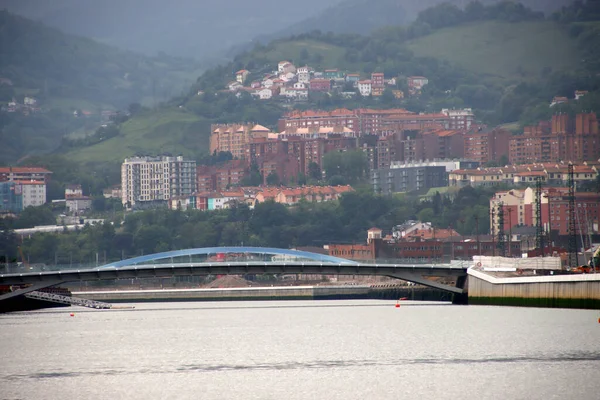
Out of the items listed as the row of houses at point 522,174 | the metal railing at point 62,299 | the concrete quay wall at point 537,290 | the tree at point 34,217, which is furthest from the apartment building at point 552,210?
the concrete quay wall at point 537,290

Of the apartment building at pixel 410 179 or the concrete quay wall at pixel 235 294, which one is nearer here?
the concrete quay wall at pixel 235 294

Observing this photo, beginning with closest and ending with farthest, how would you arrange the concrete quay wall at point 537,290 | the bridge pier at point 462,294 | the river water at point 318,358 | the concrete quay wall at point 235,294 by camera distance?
1. the river water at point 318,358
2. the concrete quay wall at point 537,290
3. the bridge pier at point 462,294
4. the concrete quay wall at point 235,294

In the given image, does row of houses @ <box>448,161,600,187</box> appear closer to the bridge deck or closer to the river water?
the bridge deck

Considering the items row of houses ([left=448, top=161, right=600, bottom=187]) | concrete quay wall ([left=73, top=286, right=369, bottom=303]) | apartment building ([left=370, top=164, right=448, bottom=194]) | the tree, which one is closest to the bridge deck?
concrete quay wall ([left=73, top=286, right=369, bottom=303])

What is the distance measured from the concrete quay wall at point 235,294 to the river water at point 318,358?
46.5 metres

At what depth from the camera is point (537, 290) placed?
198 feet

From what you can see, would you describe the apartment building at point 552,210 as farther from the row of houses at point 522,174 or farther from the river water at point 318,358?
the river water at point 318,358

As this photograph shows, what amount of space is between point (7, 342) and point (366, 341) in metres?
11.4

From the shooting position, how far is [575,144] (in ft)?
652

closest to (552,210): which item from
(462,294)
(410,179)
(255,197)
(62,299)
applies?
(255,197)

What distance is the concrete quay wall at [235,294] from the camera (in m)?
108

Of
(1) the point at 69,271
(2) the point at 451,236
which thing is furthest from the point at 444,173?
(1) the point at 69,271

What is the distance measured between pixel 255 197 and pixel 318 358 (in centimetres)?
14554

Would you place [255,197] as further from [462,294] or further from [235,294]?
[462,294]
